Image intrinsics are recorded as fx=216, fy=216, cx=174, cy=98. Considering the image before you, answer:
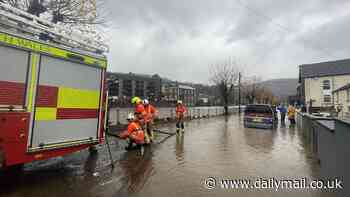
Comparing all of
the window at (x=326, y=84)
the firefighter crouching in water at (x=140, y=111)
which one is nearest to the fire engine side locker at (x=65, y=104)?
the firefighter crouching in water at (x=140, y=111)

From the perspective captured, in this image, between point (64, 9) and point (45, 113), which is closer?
point (45, 113)

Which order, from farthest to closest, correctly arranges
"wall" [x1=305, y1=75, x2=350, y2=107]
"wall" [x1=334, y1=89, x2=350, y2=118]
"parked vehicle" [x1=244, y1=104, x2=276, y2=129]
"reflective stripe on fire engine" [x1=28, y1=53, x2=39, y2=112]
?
1. "wall" [x1=305, y1=75, x2=350, y2=107]
2. "wall" [x1=334, y1=89, x2=350, y2=118]
3. "parked vehicle" [x1=244, y1=104, x2=276, y2=129]
4. "reflective stripe on fire engine" [x1=28, y1=53, x2=39, y2=112]

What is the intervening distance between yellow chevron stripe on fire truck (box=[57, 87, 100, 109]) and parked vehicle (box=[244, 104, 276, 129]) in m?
12.1

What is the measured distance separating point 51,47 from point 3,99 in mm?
1390

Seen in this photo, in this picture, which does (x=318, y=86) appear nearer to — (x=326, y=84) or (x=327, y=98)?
(x=326, y=84)

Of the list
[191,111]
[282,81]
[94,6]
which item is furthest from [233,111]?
[282,81]

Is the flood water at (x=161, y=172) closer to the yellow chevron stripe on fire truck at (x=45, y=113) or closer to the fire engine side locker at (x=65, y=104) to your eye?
the fire engine side locker at (x=65, y=104)

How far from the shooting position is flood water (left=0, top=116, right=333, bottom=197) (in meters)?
4.30

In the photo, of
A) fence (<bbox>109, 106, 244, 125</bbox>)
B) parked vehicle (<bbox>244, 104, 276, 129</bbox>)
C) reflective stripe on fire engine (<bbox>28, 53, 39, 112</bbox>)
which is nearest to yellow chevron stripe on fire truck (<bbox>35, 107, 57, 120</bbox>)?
reflective stripe on fire engine (<bbox>28, 53, 39, 112</bbox>)

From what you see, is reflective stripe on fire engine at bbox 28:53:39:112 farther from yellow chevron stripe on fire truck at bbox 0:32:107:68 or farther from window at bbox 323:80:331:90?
window at bbox 323:80:331:90

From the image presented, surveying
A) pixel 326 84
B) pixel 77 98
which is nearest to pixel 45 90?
pixel 77 98

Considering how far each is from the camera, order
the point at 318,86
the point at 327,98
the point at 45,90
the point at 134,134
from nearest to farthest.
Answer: the point at 45,90 → the point at 134,134 → the point at 327,98 → the point at 318,86

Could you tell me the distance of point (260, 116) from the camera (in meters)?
14.9

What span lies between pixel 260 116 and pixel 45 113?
13.5 meters
